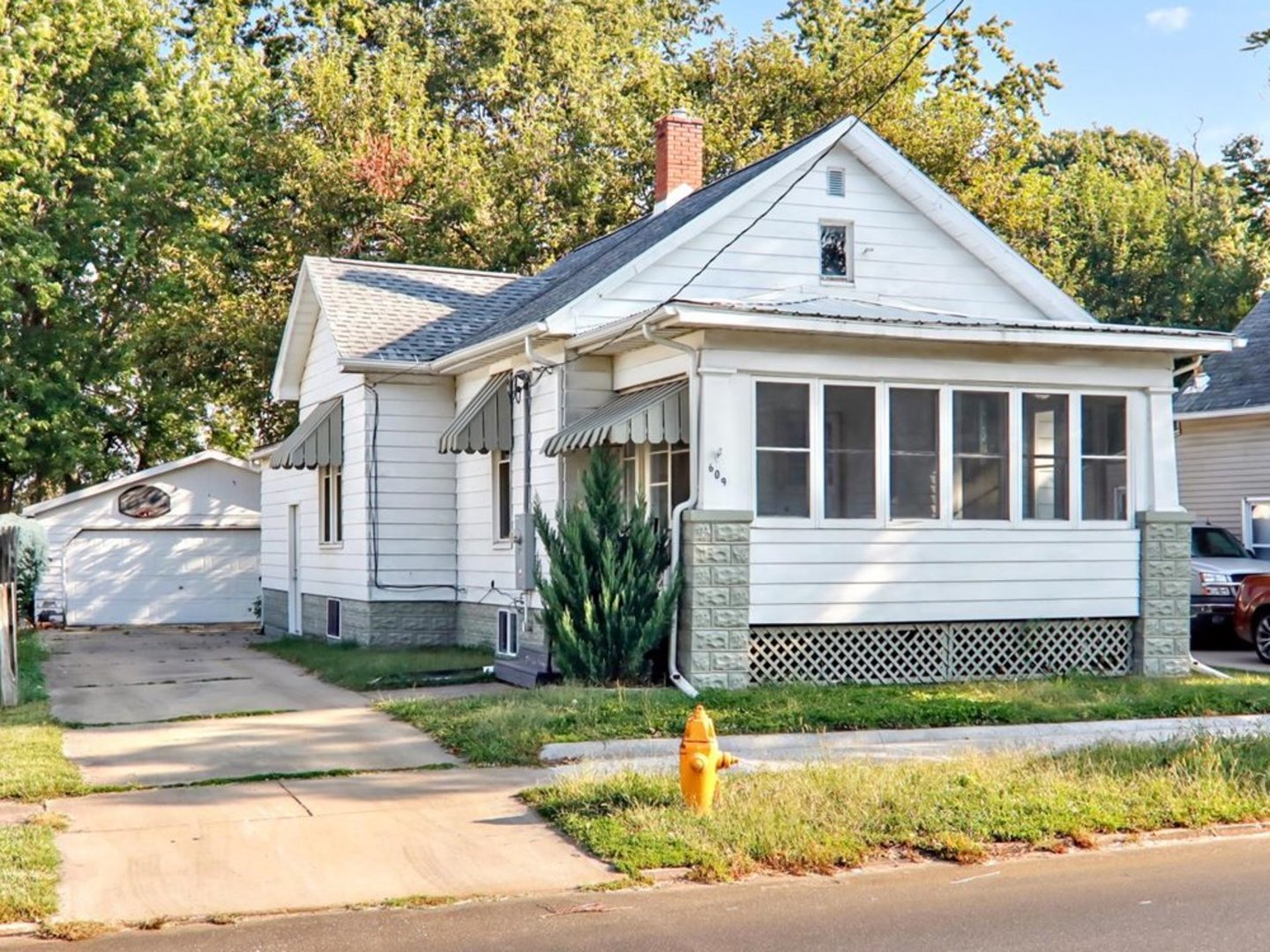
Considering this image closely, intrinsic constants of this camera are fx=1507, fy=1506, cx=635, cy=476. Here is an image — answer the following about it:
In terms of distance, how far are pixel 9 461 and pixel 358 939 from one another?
94.3ft

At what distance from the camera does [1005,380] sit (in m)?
16.5

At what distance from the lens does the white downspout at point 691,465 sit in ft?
49.2

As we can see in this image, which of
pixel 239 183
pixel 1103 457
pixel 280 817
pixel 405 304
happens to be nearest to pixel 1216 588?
pixel 1103 457

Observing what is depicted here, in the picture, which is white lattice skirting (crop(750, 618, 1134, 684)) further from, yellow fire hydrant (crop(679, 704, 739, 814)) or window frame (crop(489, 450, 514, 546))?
yellow fire hydrant (crop(679, 704, 739, 814))

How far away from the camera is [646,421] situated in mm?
15352

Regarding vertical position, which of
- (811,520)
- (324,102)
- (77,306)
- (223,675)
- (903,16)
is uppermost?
(903,16)

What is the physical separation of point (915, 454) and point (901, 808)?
713cm

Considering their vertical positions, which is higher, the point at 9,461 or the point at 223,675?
the point at 9,461

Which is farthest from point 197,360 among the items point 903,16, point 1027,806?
point 1027,806

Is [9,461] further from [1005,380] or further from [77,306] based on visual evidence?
[1005,380]

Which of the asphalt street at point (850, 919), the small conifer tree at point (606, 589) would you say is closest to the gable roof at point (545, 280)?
the small conifer tree at point (606, 589)

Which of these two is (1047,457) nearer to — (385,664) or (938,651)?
(938,651)

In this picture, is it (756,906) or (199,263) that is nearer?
(756,906)

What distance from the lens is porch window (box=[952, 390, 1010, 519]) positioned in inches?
647
